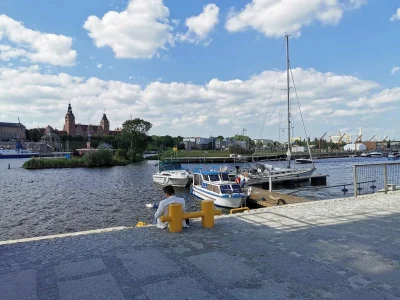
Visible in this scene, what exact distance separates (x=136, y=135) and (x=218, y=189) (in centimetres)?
8838

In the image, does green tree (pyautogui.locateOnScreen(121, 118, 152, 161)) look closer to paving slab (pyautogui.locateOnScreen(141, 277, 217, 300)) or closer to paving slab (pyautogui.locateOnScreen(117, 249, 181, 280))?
paving slab (pyautogui.locateOnScreen(117, 249, 181, 280))

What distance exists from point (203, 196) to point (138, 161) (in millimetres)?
76912

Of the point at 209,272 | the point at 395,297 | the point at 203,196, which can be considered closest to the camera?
the point at 395,297

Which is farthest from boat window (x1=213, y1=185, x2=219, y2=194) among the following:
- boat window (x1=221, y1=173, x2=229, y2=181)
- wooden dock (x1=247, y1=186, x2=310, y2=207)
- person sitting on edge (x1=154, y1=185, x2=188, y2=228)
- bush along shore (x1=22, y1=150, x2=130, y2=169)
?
bush along shore (x1=22, y1=150, x2=130, y2=169)

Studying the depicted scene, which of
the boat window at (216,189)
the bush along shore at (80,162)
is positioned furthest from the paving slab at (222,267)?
the bush along shore at (80,162)

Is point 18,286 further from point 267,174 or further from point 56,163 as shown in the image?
point 56,163

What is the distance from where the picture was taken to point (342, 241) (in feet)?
27.2

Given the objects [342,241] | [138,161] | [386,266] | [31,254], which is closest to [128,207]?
[31,254]

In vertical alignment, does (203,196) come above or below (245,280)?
below

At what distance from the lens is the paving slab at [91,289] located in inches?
205

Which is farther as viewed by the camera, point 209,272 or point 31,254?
point 31,254

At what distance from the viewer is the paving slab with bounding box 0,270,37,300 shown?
17.3ft

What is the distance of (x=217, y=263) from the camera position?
677cm

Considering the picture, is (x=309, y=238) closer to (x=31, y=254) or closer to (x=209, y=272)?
(x=209, y=272)
